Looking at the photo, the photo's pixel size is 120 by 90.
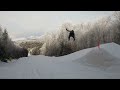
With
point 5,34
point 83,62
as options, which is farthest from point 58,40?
point 83,62
